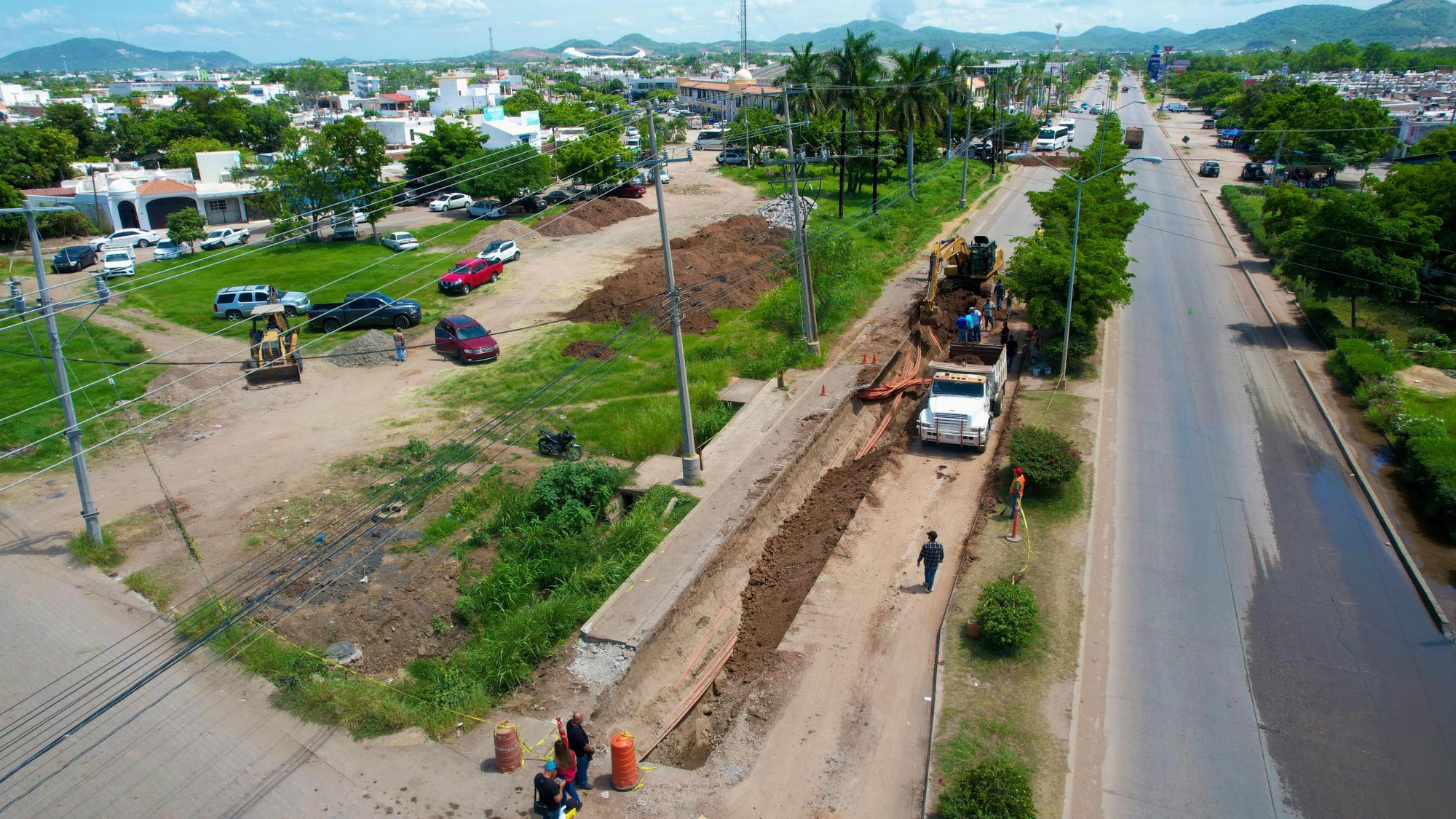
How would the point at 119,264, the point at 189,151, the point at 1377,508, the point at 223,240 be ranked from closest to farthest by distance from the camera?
the point at 1377,508 → the point at 119,264 → the point at 223,240 → the point at 189,151

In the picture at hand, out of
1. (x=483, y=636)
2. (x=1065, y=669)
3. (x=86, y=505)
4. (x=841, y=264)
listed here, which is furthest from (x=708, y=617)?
(x=841, y=264)

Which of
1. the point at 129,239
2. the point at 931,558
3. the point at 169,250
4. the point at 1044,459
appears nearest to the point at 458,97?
the point at 129,239

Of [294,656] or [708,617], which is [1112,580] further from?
[294,656]

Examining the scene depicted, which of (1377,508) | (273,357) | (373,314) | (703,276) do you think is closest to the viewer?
(1377,508)

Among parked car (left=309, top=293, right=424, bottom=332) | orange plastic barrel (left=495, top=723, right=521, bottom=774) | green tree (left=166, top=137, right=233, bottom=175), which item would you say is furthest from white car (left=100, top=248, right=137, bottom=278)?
orange plastic barrel (left=495, top=723, right=521, bottom=774)

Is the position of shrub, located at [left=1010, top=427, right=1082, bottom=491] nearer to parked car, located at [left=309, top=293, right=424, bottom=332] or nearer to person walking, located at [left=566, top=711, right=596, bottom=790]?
person walking, located at [left=566, top=711, right=596, bottom=790]

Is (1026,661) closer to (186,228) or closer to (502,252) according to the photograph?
(502,252)

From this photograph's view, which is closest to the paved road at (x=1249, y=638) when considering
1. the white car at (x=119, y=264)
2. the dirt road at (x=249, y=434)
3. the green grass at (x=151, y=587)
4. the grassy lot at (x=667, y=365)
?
the grassy lot at (x=667, y=365)
